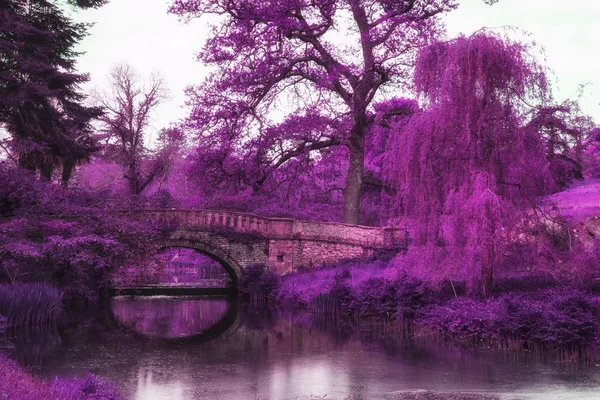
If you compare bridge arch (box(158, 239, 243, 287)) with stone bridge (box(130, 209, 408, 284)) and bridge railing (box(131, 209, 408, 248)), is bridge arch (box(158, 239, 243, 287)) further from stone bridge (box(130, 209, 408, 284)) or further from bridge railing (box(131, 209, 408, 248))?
bridge railing (box(131, 209, 408, 248))

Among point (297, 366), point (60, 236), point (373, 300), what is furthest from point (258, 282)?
point (297, 366)

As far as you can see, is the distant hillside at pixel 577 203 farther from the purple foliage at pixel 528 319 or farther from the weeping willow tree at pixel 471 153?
the purple foliage at pixel 528 319

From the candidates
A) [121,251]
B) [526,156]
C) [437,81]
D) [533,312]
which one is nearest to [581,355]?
[533,312]

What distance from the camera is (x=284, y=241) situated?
28.0 meters

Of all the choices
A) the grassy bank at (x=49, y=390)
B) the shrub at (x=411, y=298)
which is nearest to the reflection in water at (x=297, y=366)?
the shrub at (x=411, y=298)

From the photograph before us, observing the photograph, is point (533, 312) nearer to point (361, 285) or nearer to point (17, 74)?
point (361, 285)

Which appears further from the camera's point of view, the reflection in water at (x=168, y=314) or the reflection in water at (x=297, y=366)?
the reflection in water at (x=168, y=314)

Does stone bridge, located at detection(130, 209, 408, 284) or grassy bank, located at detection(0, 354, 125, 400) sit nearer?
grassy bank, located at detection(0, 354, 125, 400)

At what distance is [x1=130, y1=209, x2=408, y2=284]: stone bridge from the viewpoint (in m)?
27.6

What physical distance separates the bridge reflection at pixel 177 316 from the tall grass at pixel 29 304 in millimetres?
2364

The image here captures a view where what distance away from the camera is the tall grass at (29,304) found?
16.8m

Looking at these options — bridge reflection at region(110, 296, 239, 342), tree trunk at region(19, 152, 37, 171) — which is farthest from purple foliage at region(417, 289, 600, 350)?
tree trunk at region(19, 152, 37, 171)

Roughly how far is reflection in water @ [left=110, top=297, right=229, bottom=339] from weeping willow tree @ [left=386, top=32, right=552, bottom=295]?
313 inches

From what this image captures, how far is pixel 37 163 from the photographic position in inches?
1133
